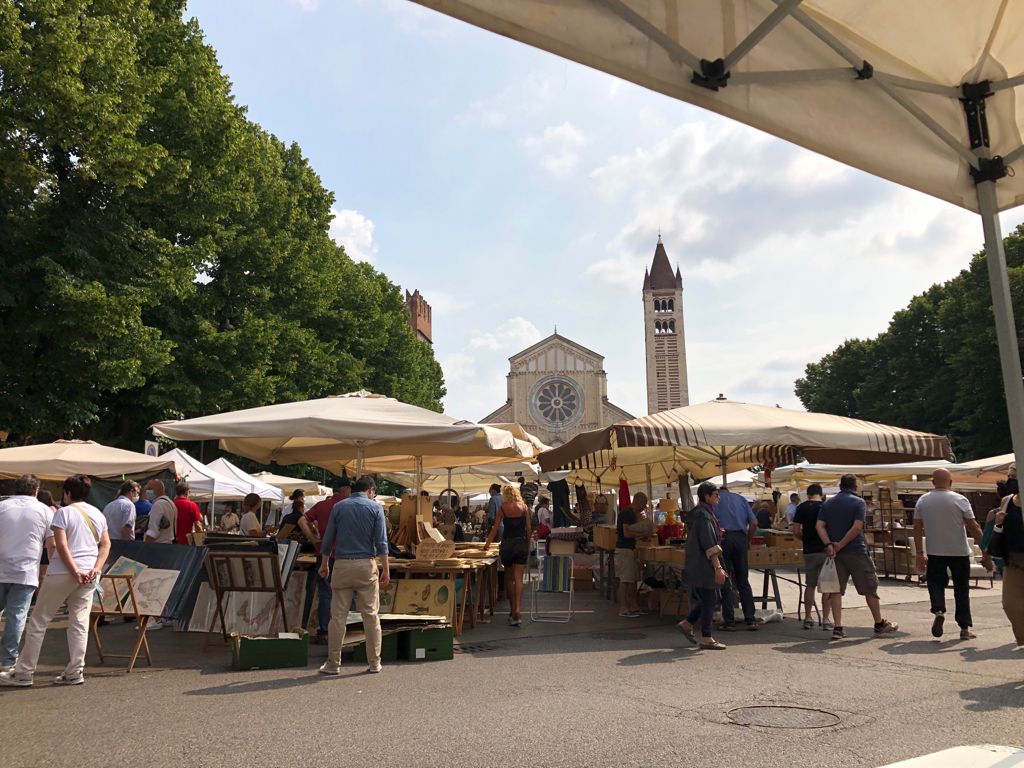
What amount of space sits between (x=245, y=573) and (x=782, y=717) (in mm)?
5270

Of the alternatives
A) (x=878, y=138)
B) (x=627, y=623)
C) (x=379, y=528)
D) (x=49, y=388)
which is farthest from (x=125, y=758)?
(x=49, y=388)

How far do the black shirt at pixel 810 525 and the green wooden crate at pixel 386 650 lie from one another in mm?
5038

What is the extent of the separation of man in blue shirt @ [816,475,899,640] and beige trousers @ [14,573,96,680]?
7411 millimetres

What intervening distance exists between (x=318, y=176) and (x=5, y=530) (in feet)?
75.9

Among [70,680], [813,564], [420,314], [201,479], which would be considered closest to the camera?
[70,680]

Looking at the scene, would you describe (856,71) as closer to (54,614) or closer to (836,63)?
(836,63)

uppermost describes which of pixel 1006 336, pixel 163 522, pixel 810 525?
pixel 1006 336

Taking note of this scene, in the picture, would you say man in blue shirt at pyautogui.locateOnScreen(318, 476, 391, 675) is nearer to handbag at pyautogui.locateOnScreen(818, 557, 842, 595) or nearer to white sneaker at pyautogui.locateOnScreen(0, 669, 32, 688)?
white sneaker at pyautogui.locateOnScreen(0, 669, 32, 688)

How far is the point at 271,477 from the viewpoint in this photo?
77.2 feet

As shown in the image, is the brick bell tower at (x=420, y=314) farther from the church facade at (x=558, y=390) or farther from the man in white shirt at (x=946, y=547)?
the man in white shirt at (x=946, y=547)

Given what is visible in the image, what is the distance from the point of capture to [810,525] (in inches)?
387

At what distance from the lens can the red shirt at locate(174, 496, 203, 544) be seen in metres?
11.0

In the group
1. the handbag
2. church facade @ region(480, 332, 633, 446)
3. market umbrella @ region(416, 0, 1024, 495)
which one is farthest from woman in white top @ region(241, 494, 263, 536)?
church facade @ region(480, 332, 633, 446)

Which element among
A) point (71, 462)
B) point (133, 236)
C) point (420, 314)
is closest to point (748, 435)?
point (71, 462)
